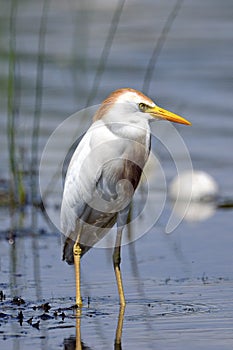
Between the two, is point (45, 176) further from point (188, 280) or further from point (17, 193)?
point (188, 280)

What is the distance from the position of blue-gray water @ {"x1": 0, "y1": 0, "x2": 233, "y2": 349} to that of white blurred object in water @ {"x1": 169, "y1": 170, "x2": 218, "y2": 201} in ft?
0.60

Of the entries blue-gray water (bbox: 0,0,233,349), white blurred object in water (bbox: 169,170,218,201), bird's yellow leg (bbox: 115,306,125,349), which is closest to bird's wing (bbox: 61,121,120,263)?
blue-gray water (bbox: 0,0,233,349)

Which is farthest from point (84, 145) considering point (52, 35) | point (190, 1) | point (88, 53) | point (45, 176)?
point (190, 1)

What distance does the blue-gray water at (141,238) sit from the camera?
6.70m

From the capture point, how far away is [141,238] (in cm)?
925

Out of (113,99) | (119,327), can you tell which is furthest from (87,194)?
(119,327)

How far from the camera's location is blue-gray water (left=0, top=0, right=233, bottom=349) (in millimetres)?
6695

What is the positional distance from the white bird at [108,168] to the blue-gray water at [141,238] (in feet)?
1.38

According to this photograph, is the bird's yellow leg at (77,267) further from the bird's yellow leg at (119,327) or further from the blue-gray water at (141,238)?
the bird's yellow leg at (119,327)

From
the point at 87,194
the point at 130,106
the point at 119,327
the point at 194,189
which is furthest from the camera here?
the point at 194,189

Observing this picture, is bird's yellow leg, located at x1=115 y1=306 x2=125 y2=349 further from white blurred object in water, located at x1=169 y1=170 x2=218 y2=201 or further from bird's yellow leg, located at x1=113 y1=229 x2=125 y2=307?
white blurred object in water, located at x1=169 y1=170 x2=218 y2=201

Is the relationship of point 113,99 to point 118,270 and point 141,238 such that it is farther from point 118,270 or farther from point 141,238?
point 141,238

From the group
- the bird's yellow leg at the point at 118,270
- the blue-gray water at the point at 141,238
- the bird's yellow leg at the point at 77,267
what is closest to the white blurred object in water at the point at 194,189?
the blue-gray water at the point at 141,238

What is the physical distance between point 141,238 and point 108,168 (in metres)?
2.22
